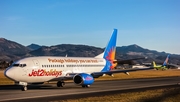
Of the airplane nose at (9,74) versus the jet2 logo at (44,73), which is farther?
the jet2 logo at (44,73)

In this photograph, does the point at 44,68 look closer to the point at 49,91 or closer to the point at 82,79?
the point at 49,91

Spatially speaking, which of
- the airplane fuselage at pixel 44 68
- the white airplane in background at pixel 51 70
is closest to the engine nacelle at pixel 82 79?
the white airplane in background at pixel 51 70

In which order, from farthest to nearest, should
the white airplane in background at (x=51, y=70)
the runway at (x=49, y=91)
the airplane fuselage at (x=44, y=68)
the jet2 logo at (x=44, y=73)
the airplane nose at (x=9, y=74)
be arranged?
1. the jet2 logo at (x=44, y=73)
2. the white airplane in background at (x=51, y=70)
3. the airplane fuselage at (x=44, y=68)
4. the airplane nose at (x=9, y=74)
5. the runway at (x=49, y=91)

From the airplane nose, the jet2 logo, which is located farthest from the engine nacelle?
the airplane nose

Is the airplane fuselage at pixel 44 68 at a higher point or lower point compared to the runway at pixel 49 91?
higher

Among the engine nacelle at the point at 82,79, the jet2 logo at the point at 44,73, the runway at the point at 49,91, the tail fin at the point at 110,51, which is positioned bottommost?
the runway at the point at 49,91

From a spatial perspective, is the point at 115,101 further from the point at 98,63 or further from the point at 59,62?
the point at 98,63

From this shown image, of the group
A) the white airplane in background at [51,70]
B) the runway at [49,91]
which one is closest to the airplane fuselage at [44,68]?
the white airplane in background at [51,70]

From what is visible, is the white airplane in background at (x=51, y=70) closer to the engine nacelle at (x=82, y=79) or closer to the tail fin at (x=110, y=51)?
the engine nacelle at (x=82, y=79)

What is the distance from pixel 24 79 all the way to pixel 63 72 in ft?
20.2

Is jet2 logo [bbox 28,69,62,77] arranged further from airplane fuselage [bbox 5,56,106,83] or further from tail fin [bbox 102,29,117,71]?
tail fin [bbox 102,29,117,71]

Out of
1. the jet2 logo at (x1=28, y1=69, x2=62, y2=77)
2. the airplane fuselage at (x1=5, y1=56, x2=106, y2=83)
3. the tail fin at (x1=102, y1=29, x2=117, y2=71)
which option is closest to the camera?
the airplane fuselage at (x1=5, y1=56, x2=106, y2=83)

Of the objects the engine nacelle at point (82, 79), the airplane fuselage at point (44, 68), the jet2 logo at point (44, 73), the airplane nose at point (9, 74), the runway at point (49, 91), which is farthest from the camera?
the engine nacelle at point (82, 79)

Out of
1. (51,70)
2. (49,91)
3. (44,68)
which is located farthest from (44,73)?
(49,91)
